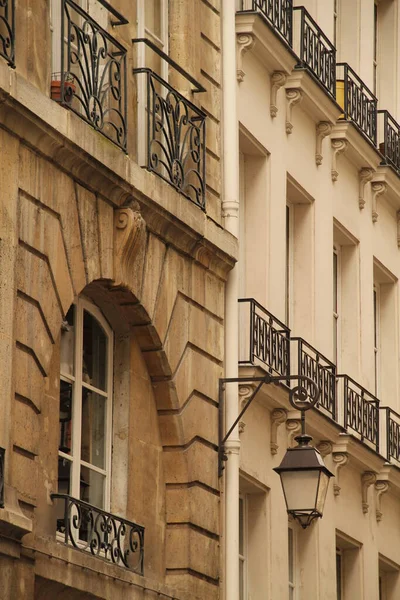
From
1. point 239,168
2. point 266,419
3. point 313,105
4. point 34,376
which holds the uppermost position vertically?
point 313,105

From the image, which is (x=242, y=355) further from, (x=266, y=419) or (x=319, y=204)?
(x=319, y=204)

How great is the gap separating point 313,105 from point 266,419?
3.34m

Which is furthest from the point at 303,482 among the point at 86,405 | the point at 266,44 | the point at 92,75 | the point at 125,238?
the point at 266,44

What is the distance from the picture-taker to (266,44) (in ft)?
55.1

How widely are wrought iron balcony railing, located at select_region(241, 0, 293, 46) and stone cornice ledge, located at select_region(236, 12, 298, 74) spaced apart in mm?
90

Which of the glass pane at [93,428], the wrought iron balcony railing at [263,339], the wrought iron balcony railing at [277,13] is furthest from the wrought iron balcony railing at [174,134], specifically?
the wrought iron balcony railing at [277,13]

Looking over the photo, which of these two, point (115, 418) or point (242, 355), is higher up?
point (242, 355)

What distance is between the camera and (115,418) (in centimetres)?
1391

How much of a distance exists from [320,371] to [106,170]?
17.7ft

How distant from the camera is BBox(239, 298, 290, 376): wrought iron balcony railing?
16.0 m

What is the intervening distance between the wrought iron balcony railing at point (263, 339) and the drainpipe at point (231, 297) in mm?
485

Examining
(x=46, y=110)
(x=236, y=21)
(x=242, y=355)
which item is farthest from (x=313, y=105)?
(x=46, y=110)

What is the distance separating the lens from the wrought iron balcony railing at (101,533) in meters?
12.7

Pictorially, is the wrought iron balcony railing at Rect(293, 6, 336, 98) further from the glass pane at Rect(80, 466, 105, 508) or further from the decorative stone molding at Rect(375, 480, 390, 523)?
the glass pane at Rect(80, 466, 105, 508)
